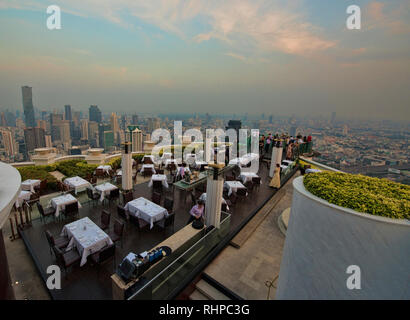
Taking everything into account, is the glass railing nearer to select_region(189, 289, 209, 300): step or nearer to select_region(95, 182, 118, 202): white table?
select_region(189, 289, 209, 300): step

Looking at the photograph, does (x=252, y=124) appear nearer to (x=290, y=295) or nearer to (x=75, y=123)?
(x=290, y=295)

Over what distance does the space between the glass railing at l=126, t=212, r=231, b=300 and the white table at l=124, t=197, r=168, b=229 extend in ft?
6.71

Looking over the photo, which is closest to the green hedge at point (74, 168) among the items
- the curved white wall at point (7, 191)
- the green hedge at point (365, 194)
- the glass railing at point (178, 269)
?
the glass railing at point (178, 269)

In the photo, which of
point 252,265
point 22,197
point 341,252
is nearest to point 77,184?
point 22,197

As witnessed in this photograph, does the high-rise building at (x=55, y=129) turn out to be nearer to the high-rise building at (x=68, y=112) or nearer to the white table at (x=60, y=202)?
the high-rise building at (x=68, y=112)

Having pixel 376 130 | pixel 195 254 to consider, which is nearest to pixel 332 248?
pixel 195 254

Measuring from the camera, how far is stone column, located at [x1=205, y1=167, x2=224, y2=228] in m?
6.43

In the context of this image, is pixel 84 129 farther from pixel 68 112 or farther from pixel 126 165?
pixel 126 165

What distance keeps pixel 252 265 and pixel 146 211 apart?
4220mm

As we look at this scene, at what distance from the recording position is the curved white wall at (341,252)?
2.39m
